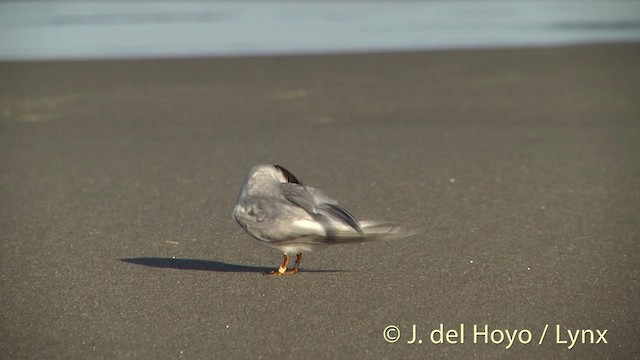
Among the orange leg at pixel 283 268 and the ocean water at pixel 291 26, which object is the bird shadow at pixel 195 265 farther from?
the ocean water at pixel 291 26

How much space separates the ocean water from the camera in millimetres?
14430

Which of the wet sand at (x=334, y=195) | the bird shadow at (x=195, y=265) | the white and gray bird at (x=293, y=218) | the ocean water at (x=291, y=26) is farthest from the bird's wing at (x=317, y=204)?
the ocean water at (x=291, y=26)

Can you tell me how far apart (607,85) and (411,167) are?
4054 mm

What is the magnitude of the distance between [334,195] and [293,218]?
2.30 m

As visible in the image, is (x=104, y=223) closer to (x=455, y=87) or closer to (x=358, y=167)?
(x=358, y=167)

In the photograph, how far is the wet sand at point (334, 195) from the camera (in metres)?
4.43

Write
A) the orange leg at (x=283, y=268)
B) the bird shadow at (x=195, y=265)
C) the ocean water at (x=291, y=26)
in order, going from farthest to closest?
the ocean water at (x=291, y=26)
the bird shadow at (x=195, y=265)
the orange leg at (x=283, y=268)

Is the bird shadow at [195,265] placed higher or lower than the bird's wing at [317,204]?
lower

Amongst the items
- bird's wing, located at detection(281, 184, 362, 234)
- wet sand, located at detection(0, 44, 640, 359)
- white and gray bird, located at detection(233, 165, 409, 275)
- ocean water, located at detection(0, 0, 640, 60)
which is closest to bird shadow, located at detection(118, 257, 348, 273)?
wet sand, located at detection(0, 44, 640, 359)

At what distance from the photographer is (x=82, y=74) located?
1244cm

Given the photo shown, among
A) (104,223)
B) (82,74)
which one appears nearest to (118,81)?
(82,74)

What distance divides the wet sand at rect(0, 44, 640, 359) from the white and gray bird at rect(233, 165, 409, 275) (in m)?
0.24

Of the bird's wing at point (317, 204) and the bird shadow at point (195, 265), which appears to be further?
the bird shadow at point (195, 265)

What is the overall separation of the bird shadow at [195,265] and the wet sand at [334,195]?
14 millimetres
